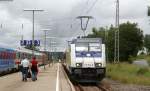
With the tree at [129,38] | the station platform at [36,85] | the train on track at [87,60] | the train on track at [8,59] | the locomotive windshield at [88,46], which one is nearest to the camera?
the station platform at [36,85]

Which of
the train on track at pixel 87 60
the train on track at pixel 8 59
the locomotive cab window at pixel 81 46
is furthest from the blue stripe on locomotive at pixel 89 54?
the train on track at pixel 8 59

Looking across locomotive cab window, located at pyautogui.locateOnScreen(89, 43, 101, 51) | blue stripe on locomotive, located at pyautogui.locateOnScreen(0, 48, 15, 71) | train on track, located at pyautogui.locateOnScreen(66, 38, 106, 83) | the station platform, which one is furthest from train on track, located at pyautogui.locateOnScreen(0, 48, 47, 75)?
locomotive cab window, located at pyautogui.locateOnScreen(89, 43, 101, 51)

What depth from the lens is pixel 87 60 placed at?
1344 inches

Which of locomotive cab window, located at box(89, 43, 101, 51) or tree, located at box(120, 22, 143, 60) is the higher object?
tree, located at box(120, 22, 143, 60)

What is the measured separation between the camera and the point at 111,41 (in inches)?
3792

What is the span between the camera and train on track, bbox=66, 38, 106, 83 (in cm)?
3375

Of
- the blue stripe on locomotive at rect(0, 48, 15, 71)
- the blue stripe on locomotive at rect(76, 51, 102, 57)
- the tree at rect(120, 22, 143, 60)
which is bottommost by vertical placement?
the blue stripe on locomotive at rect(0, 48, 15, 71)

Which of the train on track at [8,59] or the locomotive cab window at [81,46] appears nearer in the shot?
the locomotive cab window at [81,46]

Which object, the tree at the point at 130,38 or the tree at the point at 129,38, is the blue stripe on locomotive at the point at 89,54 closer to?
the tree at the point at 129,38

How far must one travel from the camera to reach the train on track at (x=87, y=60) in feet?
111

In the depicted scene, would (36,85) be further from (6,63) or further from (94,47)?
(6,63)

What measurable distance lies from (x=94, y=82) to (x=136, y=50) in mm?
77330

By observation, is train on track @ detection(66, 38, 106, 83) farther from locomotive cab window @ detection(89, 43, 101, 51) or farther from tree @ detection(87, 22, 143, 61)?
tree @ detection(87, 22, 143, 61)

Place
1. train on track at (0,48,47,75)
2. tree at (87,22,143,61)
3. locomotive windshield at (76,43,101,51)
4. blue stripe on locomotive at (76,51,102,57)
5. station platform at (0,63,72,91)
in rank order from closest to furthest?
station platform at (0,63,72,91) < blue stripe on locomotive at (76,51,102,57) < locomotive windshield at (76,43,101,51) < train on track at (0,48,47,75) < tree at (87,22,143,61)
